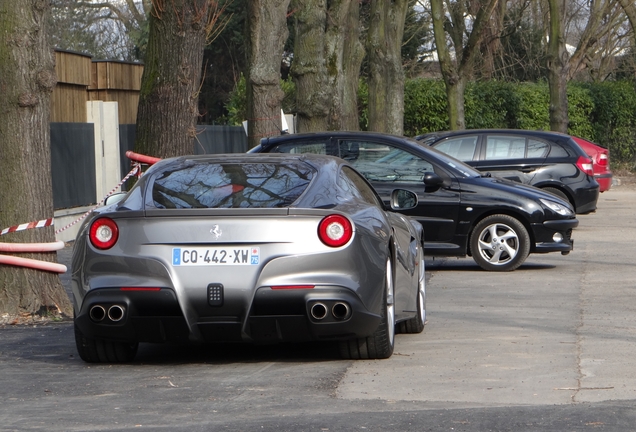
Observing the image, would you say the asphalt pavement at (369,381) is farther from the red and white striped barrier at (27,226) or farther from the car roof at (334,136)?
the car roof at (334,136)

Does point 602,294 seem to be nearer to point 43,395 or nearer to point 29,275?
point 29,275

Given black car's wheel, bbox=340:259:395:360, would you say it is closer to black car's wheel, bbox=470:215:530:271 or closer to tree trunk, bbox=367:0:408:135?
black car's wheel, bbox=470:215:530:271

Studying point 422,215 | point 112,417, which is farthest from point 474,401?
point 422,215

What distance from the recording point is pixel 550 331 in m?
8.73

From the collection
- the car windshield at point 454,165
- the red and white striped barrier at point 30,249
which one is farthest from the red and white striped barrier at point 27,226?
the car windshield at point 454,165

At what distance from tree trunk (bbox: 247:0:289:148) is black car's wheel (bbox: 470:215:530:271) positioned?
4.37 metres

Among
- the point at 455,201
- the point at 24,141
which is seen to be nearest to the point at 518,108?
the point at 455,201

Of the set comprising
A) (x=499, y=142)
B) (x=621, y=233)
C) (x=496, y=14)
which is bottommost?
(x=621, y=233)

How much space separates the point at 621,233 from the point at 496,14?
67.9ft

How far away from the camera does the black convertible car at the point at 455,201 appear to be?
13258mm

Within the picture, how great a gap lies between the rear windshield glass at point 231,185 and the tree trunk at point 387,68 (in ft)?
62.9

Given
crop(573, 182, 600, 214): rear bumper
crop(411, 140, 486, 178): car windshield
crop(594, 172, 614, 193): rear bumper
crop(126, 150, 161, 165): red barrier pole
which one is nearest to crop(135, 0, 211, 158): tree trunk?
crop(126, 150, 161, 165): red barrier pole

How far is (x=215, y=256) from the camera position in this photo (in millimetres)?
6867

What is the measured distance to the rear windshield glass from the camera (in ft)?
23.4
